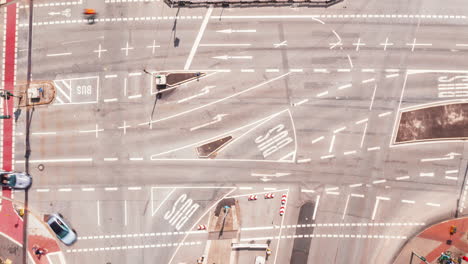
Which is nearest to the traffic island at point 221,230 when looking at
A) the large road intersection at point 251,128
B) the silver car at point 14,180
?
the large road intersection at point 251,128

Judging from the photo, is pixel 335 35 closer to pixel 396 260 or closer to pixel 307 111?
pixel 307 111

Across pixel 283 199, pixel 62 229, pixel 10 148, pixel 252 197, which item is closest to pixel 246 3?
pixel 252 197

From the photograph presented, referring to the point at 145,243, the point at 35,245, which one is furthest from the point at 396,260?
the point at 35,245

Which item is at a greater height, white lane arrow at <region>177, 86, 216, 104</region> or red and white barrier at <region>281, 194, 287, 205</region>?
white lane arrow at <region>177, 86, 216, 104</region>

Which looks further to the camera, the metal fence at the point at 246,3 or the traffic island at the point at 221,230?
the metal fence at the point at 246,3

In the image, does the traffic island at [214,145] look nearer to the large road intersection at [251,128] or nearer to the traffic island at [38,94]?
the large road intersection at [251,128]

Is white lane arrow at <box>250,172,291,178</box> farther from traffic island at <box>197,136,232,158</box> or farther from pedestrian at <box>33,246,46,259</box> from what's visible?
pedestrian at <box>33,246,46,259</box>

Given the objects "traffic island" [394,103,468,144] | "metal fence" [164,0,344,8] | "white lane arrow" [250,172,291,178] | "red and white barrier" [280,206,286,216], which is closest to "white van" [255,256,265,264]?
"red and white barrier" [280,206,286,216]
